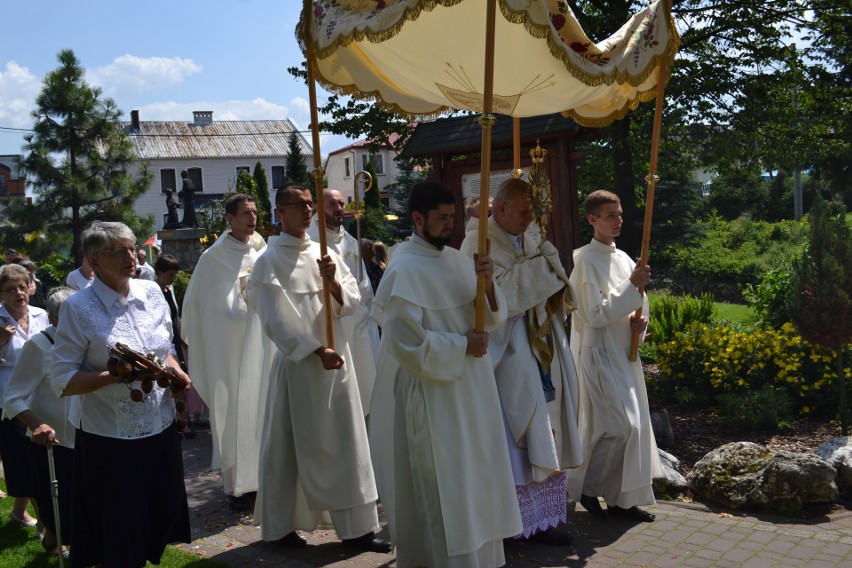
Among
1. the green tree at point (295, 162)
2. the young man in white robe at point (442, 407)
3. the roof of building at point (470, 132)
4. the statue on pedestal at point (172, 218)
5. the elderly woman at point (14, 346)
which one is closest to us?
the young man in white robe at point (442, 407)

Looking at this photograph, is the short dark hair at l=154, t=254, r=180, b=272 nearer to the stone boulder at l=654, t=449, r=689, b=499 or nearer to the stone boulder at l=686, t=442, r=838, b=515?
the stone boulder at l=654, t=449, r=689, b=499

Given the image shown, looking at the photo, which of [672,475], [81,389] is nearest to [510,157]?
[672,475]

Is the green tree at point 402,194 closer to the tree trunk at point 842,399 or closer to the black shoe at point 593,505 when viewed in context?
the tree trunk at point 842,399

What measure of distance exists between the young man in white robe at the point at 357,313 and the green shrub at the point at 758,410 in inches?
146

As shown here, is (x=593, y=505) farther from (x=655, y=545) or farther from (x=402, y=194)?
(x=402, y=194)

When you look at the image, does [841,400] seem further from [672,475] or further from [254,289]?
[254,289]

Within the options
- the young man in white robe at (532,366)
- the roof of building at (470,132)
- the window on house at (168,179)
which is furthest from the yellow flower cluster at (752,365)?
the window on house at (168,179)

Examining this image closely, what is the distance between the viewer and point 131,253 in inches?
176

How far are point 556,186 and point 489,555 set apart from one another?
432 centimetres

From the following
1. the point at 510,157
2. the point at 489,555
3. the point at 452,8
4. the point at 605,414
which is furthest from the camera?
the point at 510,157

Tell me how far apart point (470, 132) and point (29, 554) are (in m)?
5.61

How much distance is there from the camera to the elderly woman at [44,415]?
500cm

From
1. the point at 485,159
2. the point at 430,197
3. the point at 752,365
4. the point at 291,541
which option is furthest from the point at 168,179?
the point at 485,159

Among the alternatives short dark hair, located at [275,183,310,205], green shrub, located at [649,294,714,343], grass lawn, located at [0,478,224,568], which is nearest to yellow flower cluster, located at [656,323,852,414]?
green shrub, located at [649,294,714,343]
